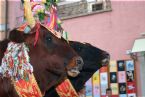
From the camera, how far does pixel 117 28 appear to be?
951 cm

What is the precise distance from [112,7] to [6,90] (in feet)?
24.9

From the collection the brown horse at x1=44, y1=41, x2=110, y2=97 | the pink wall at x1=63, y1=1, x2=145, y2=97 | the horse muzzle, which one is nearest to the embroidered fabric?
the horse muzzle

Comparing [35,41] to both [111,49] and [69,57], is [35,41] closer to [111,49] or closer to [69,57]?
[69,57]

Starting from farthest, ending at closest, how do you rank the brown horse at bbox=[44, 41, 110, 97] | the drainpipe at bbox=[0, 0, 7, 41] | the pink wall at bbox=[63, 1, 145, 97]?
the drainpipe at bbox=[0, 0, 7, 41] → the pink wall at bbox=[63, 1, 145, 97] → the brown horse at bbox=[44, 41, 110, 97]

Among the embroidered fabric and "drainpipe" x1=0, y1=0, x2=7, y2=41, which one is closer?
the embroidered fabric

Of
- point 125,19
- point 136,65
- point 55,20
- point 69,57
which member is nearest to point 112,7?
point 125,19

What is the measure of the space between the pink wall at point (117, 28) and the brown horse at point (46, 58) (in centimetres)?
668

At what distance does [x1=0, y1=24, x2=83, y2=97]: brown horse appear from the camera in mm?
2420

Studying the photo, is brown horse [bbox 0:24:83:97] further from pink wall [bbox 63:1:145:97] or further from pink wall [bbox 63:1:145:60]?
pink wall [bbox 63:1:145:60]

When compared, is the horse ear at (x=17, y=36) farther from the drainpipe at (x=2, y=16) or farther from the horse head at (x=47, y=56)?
the drainpipe at (x=2, y=16)

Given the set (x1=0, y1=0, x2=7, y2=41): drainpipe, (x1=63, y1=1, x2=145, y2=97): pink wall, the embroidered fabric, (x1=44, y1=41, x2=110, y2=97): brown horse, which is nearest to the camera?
the embroidered fabric

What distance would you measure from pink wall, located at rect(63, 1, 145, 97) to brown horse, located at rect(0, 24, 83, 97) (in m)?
6.68

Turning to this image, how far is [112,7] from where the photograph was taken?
974 cm

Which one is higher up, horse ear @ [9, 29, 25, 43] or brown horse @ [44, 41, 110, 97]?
horse ear @ [9, 29, 25, 43]
